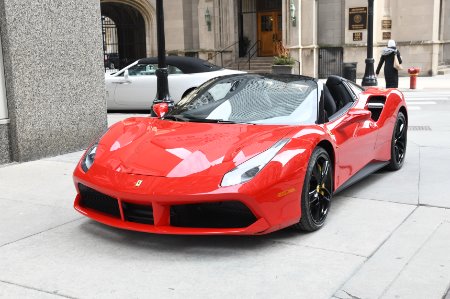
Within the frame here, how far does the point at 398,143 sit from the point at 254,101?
255 cm

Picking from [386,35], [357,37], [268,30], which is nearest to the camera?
[357,37]

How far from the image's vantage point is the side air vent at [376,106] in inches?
252

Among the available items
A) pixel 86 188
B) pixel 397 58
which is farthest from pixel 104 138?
pixel 397 58

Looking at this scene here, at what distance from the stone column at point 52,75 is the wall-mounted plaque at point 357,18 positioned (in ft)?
64.0

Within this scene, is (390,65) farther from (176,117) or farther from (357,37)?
(176,117)

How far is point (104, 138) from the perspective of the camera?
509cm

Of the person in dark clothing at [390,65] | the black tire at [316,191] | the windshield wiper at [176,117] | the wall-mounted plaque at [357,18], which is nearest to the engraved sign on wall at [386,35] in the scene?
the wall-mounted plaque at [357,18]

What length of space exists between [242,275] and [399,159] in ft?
13.0

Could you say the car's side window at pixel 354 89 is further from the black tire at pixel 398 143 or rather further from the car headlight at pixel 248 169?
the car headlight at pixel 248 169

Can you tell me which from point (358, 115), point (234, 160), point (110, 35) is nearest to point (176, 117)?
point (234, 160)

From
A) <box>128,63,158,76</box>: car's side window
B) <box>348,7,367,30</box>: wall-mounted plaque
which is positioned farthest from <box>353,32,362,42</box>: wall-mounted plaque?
<box>128,63,158,76</box>: car's side window

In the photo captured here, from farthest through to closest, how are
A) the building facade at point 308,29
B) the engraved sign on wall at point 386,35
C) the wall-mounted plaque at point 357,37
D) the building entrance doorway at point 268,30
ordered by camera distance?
the building entrance doorway at point 268,30 → the engraved sign on wall at point 386,35 → the wall-mounted plaque at point 357,37 → the building facade at point 308,29

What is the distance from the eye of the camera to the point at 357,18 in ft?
86.4

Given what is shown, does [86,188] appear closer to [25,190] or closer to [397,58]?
[25,190]
